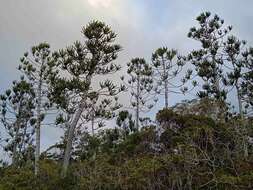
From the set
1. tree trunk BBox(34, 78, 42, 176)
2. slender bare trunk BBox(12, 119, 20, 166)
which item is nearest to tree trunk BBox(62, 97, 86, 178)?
tree trunk BBox(34, 78, 42, 176)

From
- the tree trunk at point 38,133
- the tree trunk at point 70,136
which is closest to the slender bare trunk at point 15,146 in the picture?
the tree trunk at point 38,133

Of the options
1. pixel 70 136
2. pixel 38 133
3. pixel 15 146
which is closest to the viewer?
pixel 70 136

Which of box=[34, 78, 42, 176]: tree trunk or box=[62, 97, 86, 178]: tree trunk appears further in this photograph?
box=[34, 78, 42, 176]: tree trunk

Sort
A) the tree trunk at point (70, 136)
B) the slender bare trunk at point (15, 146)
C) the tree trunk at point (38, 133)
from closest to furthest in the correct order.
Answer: the tree trunk at point (70, 136)
the tree trunk at point (38, 133)
the slender bare trunk at point (15, 146)

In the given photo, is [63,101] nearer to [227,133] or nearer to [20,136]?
[227,133]

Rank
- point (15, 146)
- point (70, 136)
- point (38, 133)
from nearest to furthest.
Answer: point (70, 136), point (38, 133), point (15, 146)

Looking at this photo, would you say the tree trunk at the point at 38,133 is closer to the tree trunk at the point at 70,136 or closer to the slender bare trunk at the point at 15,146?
the tree trunk at the point at 70,136

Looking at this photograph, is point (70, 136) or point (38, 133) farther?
point (38, 133)

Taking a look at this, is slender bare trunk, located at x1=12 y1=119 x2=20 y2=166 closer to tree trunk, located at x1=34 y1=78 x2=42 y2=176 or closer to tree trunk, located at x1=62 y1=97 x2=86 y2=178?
tree trunk, located at x1=34 y1=78 x2=42 y2=176

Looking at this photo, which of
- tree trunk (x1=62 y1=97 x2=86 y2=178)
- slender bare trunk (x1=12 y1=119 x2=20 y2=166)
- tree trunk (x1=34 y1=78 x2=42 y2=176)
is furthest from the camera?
slender bare trunk (x1=12 y1=119 x2=20 y2=166)

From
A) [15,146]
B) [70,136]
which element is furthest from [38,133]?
[15,146]

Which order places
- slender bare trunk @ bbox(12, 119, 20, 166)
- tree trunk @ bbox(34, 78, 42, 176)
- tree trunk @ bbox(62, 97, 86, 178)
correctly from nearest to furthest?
tree trunk @ bbox(62, 97, 86, 178) < tree trunk @ bbox(34, 78, 42, 176) < slender bare trunk @ bbox(12, 119, 20, 166)

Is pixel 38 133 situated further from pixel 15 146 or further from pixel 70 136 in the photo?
pixel 15 146

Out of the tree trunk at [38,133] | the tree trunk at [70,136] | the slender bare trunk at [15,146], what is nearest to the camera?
the tree trunk at [70,136]
